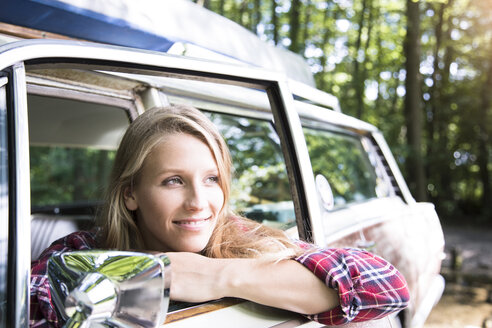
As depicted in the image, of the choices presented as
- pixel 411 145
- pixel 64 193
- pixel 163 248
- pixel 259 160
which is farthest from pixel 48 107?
pixel 64 193

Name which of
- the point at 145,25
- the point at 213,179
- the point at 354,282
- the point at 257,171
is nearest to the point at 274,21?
the point at 257,171

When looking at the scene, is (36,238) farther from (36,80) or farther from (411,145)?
(411,145)

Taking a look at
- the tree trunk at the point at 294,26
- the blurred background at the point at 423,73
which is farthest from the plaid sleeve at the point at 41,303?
the tree trunk at the point at 294,26

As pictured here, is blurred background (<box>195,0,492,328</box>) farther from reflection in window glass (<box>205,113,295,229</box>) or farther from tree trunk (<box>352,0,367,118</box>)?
reflection in window glass (<box>205,113,295,229</box>)

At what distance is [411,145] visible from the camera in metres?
12.4

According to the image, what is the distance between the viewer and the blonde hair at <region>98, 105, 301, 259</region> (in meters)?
1.58

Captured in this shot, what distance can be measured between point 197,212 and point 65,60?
59 cm

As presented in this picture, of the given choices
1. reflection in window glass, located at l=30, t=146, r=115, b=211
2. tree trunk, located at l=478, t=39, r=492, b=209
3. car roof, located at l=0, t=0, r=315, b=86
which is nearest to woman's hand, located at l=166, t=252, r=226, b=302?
car roof, located at l=0, t=0, r=315, b=86

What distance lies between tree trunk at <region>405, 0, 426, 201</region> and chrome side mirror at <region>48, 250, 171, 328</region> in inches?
464

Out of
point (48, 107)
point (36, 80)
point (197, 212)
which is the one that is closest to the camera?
point (197, 212)

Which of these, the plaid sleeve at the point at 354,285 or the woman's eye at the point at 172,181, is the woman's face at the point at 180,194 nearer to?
the woman's eye at the point at 172,181

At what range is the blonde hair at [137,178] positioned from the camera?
1.58 m

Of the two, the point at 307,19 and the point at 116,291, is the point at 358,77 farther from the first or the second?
the point at 116,291

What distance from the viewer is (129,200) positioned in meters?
1.64
